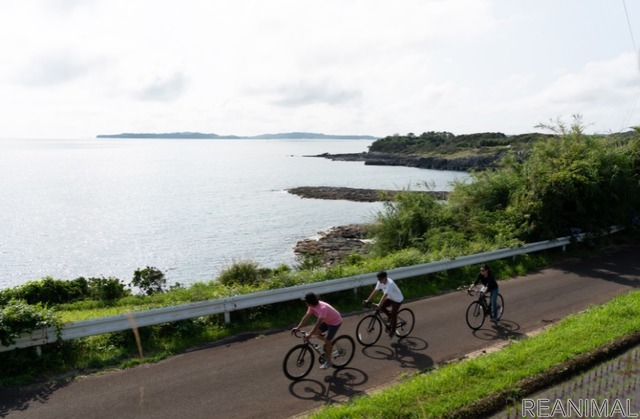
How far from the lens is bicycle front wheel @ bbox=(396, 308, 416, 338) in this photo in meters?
11.5

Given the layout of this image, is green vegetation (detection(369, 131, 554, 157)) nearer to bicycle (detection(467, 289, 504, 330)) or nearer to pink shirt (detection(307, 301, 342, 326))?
bicycle (detection(467, 289, 504, 330))

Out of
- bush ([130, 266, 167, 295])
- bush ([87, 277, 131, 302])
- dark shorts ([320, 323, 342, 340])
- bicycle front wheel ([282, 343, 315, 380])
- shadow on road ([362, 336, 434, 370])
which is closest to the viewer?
bicycle front wheel ([282, 343, 315, 380])

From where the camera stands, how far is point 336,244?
41594 millimetres

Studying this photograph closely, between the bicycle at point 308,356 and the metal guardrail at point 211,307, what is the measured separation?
2802 millimetres

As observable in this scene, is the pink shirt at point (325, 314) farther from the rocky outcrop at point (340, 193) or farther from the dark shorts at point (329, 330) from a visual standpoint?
the rocky outcrop at point (340, 193)

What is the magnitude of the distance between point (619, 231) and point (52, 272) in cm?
3820

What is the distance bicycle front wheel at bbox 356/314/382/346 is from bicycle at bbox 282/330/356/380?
1.18 meters

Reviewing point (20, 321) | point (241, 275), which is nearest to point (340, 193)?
point (241, 275)

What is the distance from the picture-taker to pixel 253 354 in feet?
34.0

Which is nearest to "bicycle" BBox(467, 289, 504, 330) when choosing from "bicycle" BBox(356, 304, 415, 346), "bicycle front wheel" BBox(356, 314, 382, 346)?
"bicycle" BBox(356, 304, 415, 346)

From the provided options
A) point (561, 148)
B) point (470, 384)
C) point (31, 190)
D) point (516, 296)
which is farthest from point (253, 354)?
point (31, 190)

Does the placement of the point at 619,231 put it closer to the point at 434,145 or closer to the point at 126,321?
the point at 126,321

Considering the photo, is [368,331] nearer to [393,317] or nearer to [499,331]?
[393,317]

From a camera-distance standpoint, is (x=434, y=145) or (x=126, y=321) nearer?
(x=126, y=321)
